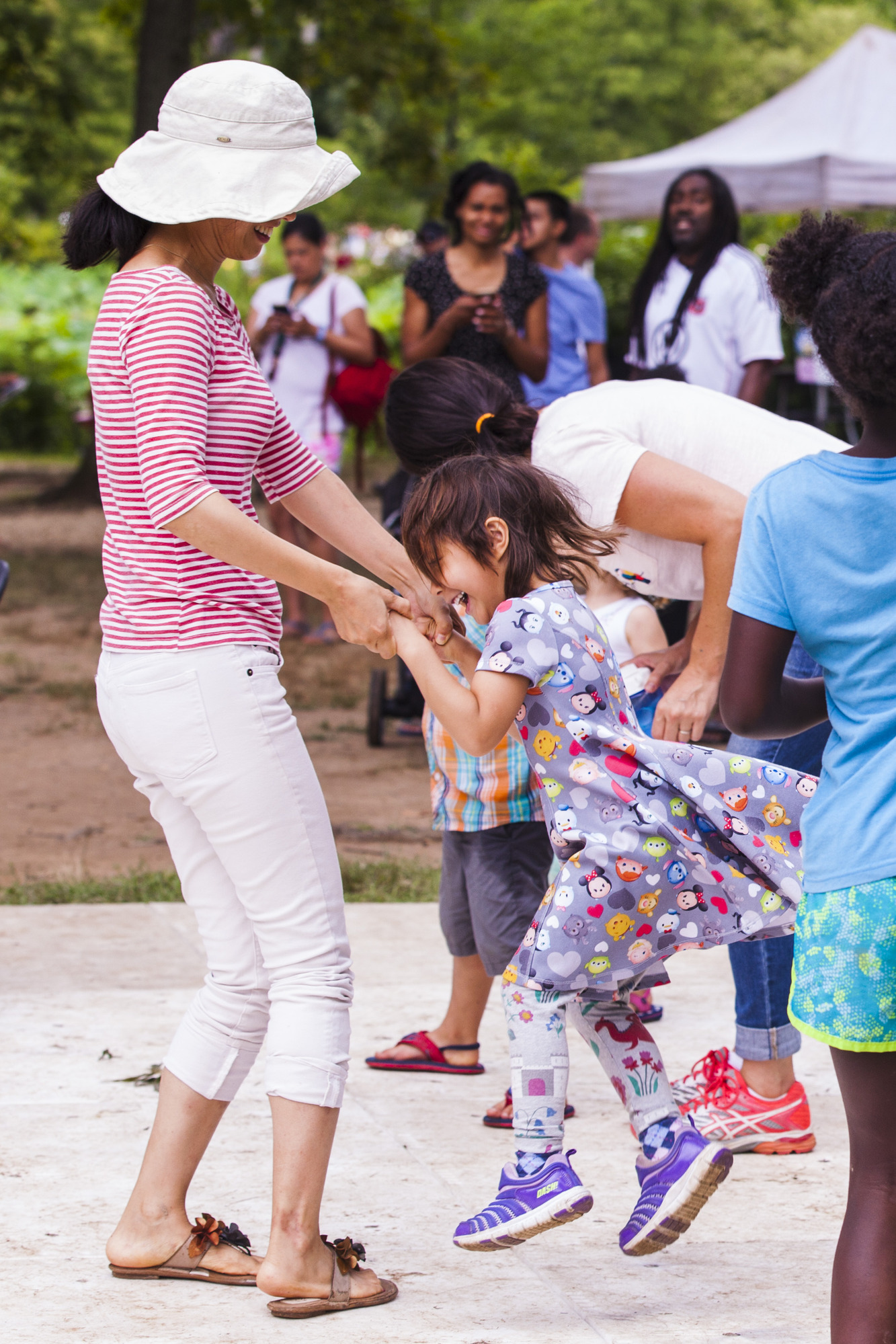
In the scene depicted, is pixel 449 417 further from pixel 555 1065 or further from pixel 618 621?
pixel 555 1065

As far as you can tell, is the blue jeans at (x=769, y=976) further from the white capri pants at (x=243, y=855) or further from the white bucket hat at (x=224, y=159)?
the white bucket hat at (x=224, y=159)

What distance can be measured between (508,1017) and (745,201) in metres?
9.83

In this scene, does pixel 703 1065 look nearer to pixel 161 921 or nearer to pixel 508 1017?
pixel 508 1017

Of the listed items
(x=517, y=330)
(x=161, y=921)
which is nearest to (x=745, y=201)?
(x=517, y=330)

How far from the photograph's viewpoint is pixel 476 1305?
2.54 metres

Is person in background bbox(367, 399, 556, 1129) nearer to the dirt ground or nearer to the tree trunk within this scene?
the dirt ground

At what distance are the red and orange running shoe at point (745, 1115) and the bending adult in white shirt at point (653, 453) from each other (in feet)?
2.48

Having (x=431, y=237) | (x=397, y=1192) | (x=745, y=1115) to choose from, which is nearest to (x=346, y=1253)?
(x=397, y=1192)

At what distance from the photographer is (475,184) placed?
21.0ft

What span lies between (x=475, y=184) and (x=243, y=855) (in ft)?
14.8

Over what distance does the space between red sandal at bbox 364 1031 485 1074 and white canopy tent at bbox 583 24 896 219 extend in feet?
27.3

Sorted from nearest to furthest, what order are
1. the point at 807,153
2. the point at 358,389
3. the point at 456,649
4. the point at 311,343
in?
the point at 456,649 < the point at 358,389 < the point at 311,343 < the point at 807,153

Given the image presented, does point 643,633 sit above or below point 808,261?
below

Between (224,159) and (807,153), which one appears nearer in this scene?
(224,159)
